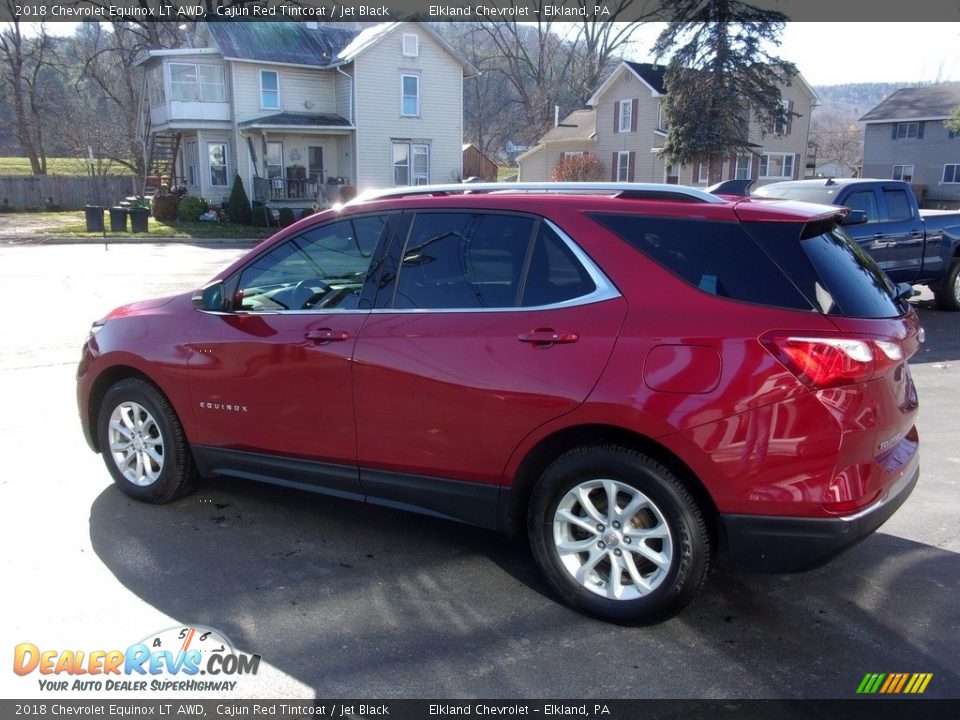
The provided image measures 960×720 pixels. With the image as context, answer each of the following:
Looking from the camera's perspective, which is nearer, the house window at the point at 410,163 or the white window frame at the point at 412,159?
the white window frame at the point at 412,159

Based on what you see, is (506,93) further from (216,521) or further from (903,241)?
(216,521)

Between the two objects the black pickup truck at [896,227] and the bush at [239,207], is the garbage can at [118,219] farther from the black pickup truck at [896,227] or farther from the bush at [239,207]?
the black pickup truck at [896,227]

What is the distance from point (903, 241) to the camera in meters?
10.7

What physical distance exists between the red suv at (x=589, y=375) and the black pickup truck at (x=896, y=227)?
7260 millimetres

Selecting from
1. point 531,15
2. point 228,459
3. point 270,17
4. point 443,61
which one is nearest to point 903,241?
point 228,459

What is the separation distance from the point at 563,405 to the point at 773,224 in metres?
1.16

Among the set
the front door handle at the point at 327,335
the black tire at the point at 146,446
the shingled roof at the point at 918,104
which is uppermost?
the shingled roof at the point at 918,104

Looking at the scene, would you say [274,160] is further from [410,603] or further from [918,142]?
[918,142]

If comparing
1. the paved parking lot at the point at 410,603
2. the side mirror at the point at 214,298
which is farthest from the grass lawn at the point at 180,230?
the side mirror at the point at 214,298

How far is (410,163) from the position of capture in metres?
36.4

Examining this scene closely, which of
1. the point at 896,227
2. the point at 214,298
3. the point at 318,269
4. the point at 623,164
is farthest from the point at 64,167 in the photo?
the point at 318,269

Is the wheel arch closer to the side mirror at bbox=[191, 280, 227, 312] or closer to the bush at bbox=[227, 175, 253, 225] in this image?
the side mirror at bbox=[191, 280, 227, 312]

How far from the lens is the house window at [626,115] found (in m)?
43.2

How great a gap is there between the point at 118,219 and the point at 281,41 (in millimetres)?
12623
